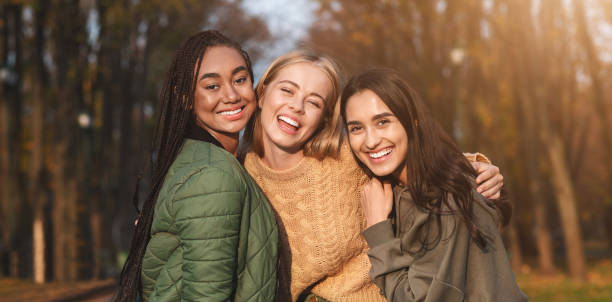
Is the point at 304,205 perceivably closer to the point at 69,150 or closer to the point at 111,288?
the point at 111,288

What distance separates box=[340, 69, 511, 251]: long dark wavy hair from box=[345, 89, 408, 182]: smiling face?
0.12 ft

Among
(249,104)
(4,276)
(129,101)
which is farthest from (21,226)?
(249,104)

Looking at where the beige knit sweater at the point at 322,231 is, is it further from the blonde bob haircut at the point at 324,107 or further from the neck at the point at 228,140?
the neck at the point at 228,140

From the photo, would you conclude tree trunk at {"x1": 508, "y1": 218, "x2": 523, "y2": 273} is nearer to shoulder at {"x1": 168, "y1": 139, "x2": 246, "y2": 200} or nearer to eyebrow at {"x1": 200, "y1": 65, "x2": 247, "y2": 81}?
eyebrow at {"x1": 200, "y1": 65, "x2": 247, "y2": 81}

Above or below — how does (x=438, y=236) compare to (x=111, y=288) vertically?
above

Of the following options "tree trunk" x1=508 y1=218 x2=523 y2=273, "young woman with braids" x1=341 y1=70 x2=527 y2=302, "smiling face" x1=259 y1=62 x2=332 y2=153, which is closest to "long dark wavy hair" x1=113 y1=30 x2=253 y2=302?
"smiling face" x1=259 y1=62 x2=332 y2=153

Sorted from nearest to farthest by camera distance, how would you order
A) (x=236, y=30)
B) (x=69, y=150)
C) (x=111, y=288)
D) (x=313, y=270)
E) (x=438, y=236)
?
(x=438, y=236) → (x=313, y=270) → (x=111, y=288) → (x=69, y=150) → (x=236, y=30)

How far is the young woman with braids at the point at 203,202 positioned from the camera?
2.46 meters

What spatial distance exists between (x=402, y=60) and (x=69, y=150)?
28.7 ft

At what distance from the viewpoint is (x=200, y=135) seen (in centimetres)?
299

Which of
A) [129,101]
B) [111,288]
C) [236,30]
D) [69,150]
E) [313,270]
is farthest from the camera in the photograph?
[236,30]

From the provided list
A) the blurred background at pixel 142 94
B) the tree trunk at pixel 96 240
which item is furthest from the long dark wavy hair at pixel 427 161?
the tree trunk at pixel 96 240

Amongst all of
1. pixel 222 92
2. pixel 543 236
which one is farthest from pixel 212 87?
pixel 543 236

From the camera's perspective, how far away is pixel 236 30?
19.2 metres
